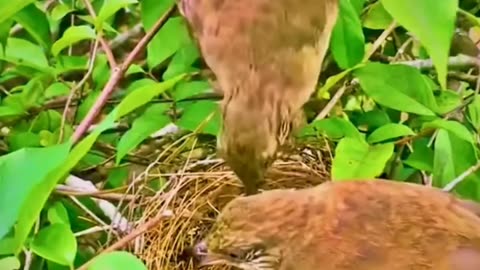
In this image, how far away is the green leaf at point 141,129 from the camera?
1.25 meters

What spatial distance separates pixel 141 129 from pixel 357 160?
230 millimetres

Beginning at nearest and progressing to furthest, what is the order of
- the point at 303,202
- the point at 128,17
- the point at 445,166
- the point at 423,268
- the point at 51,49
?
the point at 423,268 < the point at 303,202 < the point at 445,166 < the point at 51,49 < the point at 128,17

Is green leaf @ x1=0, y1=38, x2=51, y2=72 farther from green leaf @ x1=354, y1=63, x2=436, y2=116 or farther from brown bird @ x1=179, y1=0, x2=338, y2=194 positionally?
green leaf @ x1=354, y1=63, x2=436, y2=116

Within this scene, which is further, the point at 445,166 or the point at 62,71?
the point at 62,71

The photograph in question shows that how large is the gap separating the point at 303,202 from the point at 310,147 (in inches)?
10.6

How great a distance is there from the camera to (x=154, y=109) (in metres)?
1.34

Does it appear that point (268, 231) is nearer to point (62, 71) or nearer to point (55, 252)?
point (55, 252)

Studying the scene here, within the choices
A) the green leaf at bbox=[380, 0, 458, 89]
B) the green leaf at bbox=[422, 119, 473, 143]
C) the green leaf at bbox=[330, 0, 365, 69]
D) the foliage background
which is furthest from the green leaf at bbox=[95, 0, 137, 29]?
the green leaf at bbox=[380, 0, 458, 89]

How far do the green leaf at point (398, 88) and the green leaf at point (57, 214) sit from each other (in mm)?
333

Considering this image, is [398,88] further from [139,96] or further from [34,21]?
[34,21]

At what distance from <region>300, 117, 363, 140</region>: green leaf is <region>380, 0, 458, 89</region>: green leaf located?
0.43m

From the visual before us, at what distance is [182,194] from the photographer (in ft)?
4.31

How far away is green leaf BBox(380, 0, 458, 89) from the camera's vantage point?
78 centimetres

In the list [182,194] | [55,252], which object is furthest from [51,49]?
[55,252]
